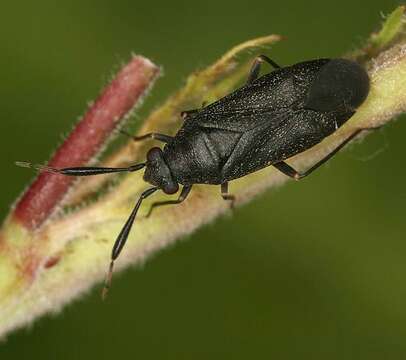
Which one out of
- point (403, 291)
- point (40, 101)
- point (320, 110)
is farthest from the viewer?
point (40, 101)

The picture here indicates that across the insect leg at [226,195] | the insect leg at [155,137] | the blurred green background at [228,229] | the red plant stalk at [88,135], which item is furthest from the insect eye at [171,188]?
the blurred green background at [228,229]

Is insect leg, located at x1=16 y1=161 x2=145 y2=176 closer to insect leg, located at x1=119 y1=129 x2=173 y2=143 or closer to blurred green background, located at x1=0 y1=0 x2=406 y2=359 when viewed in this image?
insect leg, located at x1=119 y1=129 x2=173 y2=143

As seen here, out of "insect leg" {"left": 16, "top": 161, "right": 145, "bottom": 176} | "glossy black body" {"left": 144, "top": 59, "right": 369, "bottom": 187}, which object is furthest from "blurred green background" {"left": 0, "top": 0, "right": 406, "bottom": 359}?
"insect leg" {"left": 16, "top": 161, "right": 145, "bottom": 176}

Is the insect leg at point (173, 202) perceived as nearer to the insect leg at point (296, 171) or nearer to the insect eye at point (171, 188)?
the insect eye at point (171, 188)

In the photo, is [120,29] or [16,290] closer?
[16,290]

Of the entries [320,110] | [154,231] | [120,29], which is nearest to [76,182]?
[154,231]

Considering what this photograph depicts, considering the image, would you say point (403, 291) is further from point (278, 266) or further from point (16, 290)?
point (16, 290)

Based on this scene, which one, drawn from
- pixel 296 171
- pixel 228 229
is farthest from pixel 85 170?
pixel 228 229
